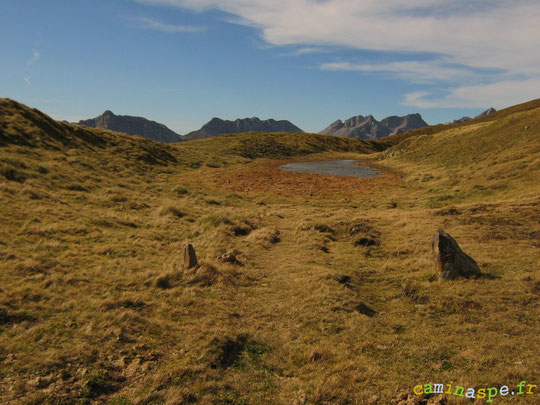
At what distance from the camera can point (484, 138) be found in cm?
6031

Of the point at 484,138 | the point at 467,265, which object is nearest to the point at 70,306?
the point at 467,265

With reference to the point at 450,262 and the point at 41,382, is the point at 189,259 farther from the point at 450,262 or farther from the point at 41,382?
the point at 450,262

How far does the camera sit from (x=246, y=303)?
39.8 feet

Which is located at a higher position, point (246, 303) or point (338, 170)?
Answer: point (338, 170)

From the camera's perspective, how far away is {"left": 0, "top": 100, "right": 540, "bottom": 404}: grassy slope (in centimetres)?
761

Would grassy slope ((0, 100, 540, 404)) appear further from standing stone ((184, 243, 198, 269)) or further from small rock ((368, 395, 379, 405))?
standing stone ((184, 243, 198, 269))

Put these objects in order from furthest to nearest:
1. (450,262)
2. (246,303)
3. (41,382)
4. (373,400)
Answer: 1. (450,262)
2. (246,303)
3. (373,400)
4. (41,382)

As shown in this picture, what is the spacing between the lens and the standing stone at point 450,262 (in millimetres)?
12961

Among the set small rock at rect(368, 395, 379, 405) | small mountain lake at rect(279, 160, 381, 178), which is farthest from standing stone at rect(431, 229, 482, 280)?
small mountain lake at rect(279, 160, 381, 178)

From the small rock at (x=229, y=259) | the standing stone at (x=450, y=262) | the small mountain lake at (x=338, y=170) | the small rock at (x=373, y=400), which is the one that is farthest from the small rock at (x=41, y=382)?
the small mountain lake at (x=338, y=170)

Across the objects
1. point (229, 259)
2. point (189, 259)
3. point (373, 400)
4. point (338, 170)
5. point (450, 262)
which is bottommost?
point (373, 400)

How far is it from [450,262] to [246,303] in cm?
872

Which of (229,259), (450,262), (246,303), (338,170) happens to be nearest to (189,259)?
(229,259)

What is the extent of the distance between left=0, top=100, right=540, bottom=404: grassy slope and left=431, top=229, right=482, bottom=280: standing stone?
659 millimetres
